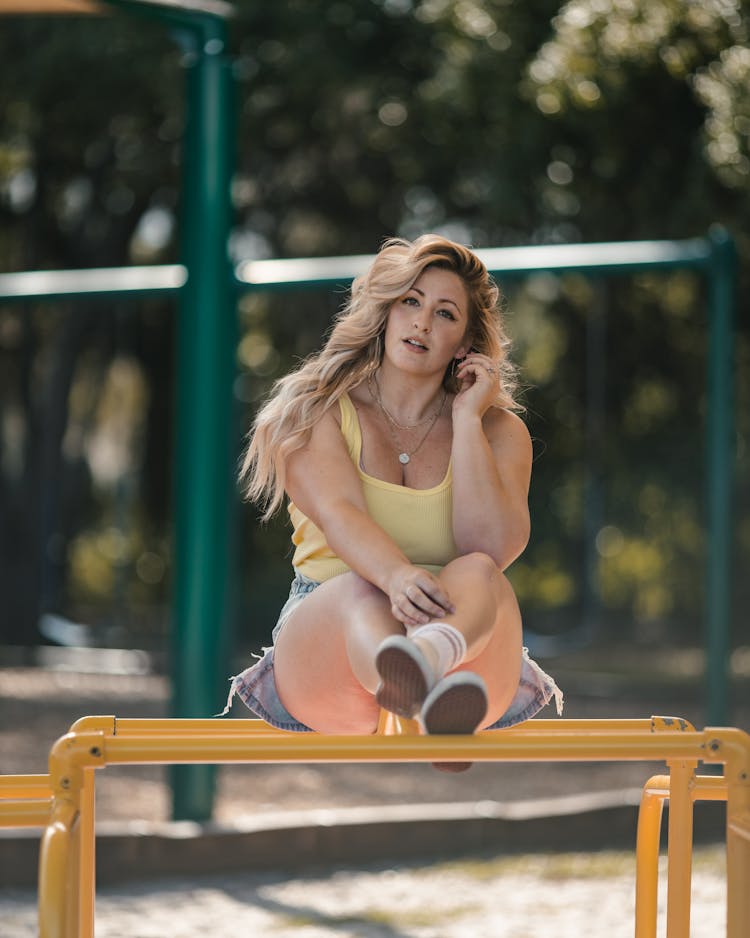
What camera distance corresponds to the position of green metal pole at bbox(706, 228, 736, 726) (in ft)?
17.6

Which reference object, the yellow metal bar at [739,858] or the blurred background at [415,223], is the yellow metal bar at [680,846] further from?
the blurred background at [415,223]

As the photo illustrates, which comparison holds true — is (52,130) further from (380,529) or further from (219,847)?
(380,529)

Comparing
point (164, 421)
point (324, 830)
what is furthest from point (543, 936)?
point (164, 421)

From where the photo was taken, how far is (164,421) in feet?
46.3

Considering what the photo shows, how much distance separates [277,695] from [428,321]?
73cm

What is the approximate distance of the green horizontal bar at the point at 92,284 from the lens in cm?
573

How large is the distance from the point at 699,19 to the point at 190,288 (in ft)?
9.69

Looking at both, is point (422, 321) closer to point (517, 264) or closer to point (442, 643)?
point (442, 643)

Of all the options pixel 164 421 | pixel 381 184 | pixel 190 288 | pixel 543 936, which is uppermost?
pixel 381 184

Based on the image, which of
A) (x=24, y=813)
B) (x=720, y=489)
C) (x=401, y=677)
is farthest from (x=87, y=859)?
(x=720, y=489)

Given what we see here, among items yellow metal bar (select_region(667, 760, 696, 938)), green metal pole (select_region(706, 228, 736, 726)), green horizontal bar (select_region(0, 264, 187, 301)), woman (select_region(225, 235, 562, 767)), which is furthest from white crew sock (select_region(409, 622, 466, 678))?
green horizontal bar (select_region(0, 264, 187, 301))

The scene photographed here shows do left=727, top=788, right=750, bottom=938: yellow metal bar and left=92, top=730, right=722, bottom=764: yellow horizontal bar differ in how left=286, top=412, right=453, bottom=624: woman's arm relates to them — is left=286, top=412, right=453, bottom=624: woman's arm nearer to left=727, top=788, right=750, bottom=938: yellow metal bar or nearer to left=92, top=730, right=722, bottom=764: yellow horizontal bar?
left=92, top=730, right=722, bottom=764: yellow horizontal bar

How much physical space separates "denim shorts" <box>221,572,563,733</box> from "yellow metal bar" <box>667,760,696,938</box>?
0.83 feet

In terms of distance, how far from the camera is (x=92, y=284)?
6027 mm
